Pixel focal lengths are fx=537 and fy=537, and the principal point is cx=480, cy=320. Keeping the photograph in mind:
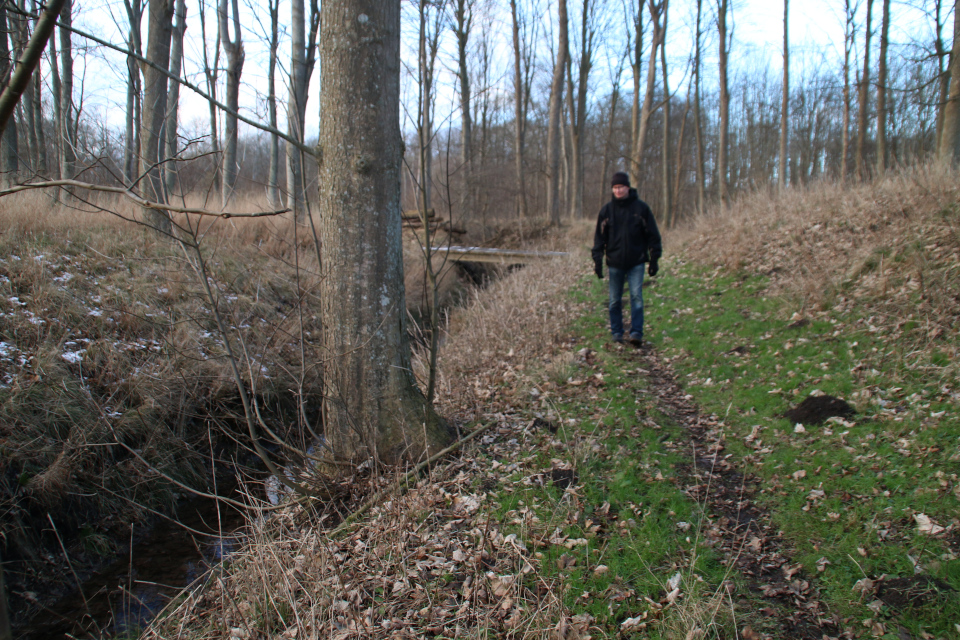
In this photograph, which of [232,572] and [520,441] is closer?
[232,572]

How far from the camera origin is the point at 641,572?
3057 mm

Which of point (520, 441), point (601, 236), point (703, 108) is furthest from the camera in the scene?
point (703, 108)

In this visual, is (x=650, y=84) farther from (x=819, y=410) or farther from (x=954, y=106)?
(x=819, y=410)

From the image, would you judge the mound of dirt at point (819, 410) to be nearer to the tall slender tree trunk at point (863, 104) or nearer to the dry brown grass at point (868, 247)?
the dry brown grass at point (868, 247)

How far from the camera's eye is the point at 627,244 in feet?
22.5

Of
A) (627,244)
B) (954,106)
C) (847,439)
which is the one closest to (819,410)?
(847,439)

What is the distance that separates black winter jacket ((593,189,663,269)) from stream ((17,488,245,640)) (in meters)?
5.15

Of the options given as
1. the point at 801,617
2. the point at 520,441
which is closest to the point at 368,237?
the point at 520,441

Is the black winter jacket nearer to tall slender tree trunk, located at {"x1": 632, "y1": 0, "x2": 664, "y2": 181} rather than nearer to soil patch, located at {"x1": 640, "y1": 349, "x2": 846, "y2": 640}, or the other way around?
soil patch, located at {"x1": 640, "y1": 349, "x2": 846, "y2": 640}

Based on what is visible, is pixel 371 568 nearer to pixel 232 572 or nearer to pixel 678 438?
pixel 232 572

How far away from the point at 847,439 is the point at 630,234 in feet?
11.5

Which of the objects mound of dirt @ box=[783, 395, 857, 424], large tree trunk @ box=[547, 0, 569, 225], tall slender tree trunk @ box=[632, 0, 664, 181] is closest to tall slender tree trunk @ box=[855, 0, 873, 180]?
tall slender tree trunk @ box=[632, 0, 664, 181]

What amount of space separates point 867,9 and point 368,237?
22.6 m

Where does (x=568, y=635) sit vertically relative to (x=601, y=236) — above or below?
below
